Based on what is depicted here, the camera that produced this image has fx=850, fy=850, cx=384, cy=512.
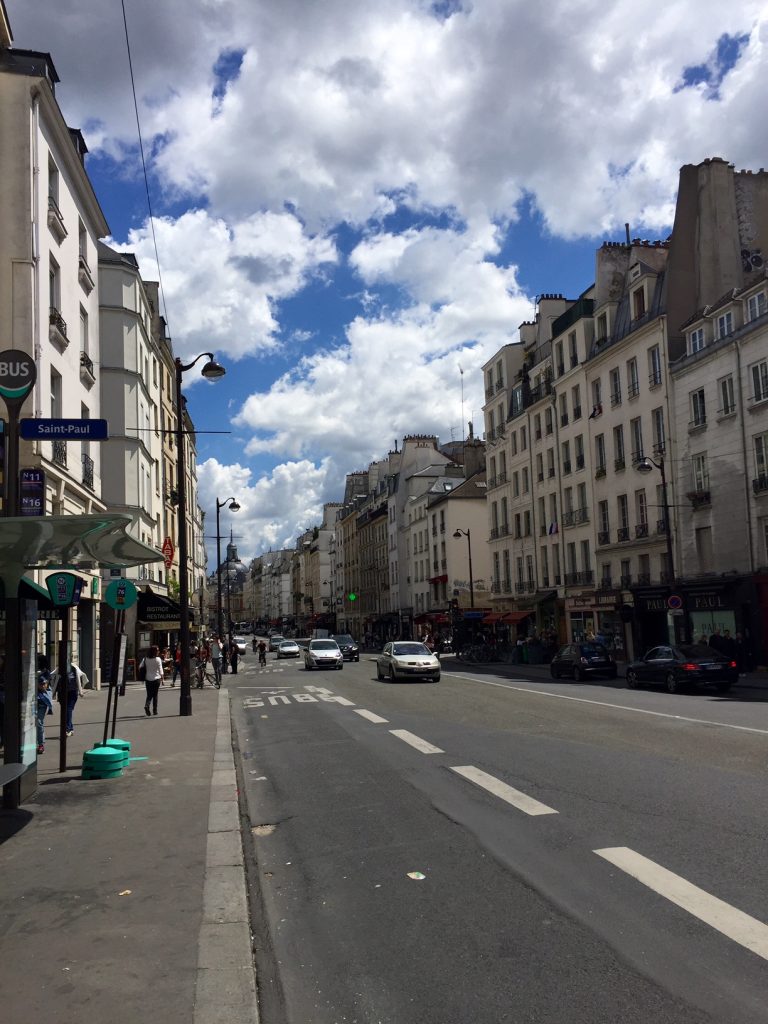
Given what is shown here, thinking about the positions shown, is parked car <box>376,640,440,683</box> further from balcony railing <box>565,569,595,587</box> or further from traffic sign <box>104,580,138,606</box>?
traffic sign <box>104,580,138,606</box>

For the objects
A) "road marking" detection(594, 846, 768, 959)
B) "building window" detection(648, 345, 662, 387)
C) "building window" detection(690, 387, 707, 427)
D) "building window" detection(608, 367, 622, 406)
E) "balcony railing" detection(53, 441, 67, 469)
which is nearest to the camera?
"road marking" detection(594, 846, 768, 959)

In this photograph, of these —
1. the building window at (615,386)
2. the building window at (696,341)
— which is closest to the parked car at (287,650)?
the building window at (615,386)

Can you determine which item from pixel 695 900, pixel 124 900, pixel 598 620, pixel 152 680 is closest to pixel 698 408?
pixel 598 620

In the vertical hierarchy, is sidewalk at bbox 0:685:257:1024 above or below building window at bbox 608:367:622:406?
below

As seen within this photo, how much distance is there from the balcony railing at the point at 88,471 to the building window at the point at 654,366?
75.4 feet

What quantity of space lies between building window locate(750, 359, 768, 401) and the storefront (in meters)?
12.0

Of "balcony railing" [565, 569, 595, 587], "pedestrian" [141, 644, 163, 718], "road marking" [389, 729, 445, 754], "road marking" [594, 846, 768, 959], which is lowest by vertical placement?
"road marking" [389, 729, 445, 754]

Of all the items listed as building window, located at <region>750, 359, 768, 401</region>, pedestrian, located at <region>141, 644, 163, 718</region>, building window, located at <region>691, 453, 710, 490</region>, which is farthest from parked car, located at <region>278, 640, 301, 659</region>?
pedestrian, located at <region>141, 644, 163, 718</region>

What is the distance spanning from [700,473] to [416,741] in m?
23.0

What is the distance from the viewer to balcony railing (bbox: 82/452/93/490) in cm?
2596

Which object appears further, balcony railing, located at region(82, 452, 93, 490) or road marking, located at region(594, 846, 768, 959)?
balcony railing, located at region(82, 452, 93, 490)

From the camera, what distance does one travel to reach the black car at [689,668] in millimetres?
22531

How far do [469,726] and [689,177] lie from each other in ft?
99.0

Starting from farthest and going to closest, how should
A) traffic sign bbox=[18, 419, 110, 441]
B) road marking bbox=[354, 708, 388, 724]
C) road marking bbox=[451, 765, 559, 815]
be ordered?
road marking bbox=[354, 708, 388, 724] → traffic sign bbox=[18, 419, 110, 441] → road marking bbox=[451, 765, 559, 815]
